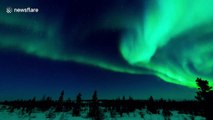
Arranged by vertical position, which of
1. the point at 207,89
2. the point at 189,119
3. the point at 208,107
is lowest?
the point at 189,119

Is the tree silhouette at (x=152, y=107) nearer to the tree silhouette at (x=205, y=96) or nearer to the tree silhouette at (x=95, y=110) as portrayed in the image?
the tree silhouette at (x=95, y=110)

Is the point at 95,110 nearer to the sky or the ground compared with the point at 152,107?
nearer to the ground

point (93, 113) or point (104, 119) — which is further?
point (93, 113)

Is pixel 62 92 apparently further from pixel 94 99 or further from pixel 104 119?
pixel 104 119

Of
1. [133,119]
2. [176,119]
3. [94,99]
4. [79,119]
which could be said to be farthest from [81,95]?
[176,119]

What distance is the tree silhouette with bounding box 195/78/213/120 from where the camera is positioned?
16283 mm

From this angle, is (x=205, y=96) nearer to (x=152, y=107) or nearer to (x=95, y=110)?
(x=95, y=110)

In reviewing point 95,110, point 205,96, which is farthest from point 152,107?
point 205,96

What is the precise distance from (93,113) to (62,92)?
25.2m

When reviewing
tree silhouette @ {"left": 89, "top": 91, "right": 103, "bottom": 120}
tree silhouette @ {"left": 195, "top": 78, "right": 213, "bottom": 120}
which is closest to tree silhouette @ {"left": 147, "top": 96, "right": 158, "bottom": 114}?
tree silhouette @ {"left": 89, "top": 91, "right": 103, "bottom": 120}

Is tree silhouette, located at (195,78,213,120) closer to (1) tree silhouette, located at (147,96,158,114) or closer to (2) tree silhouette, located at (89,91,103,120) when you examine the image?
(2) tree silhouette, located at (89,91,103,120)

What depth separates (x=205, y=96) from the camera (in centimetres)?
1694

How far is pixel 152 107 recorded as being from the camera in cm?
7069

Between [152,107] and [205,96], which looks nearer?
[205,96]
